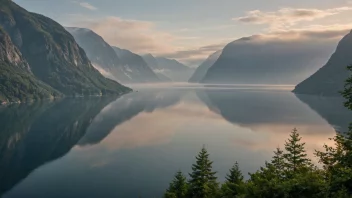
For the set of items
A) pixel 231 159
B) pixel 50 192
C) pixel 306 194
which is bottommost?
pixel 50 192

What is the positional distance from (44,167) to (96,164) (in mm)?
15857

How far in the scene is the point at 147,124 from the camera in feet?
634

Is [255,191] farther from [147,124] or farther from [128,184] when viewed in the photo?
[147,124]

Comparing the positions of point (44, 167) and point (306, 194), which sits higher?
point (306, 194)

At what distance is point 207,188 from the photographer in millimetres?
46281

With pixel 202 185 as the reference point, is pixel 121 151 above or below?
below

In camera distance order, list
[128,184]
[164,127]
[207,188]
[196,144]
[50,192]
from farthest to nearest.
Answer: [164,127]
[196,144]
[128,184]
[50,192]
[207,188]

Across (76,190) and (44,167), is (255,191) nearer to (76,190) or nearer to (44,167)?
(76,190)

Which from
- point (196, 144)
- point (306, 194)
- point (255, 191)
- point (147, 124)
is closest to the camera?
point (306, 194)

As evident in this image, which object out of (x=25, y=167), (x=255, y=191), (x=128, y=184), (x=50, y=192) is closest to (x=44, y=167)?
(x=25, y=167)

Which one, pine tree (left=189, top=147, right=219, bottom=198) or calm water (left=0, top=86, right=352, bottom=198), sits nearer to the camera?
pine tree (left=189, top=147, right=219, bottom=198)

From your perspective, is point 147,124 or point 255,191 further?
point 147,124

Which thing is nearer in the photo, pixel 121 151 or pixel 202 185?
pixel 202 185

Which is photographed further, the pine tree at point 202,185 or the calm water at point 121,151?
the calm water at point 121,151
